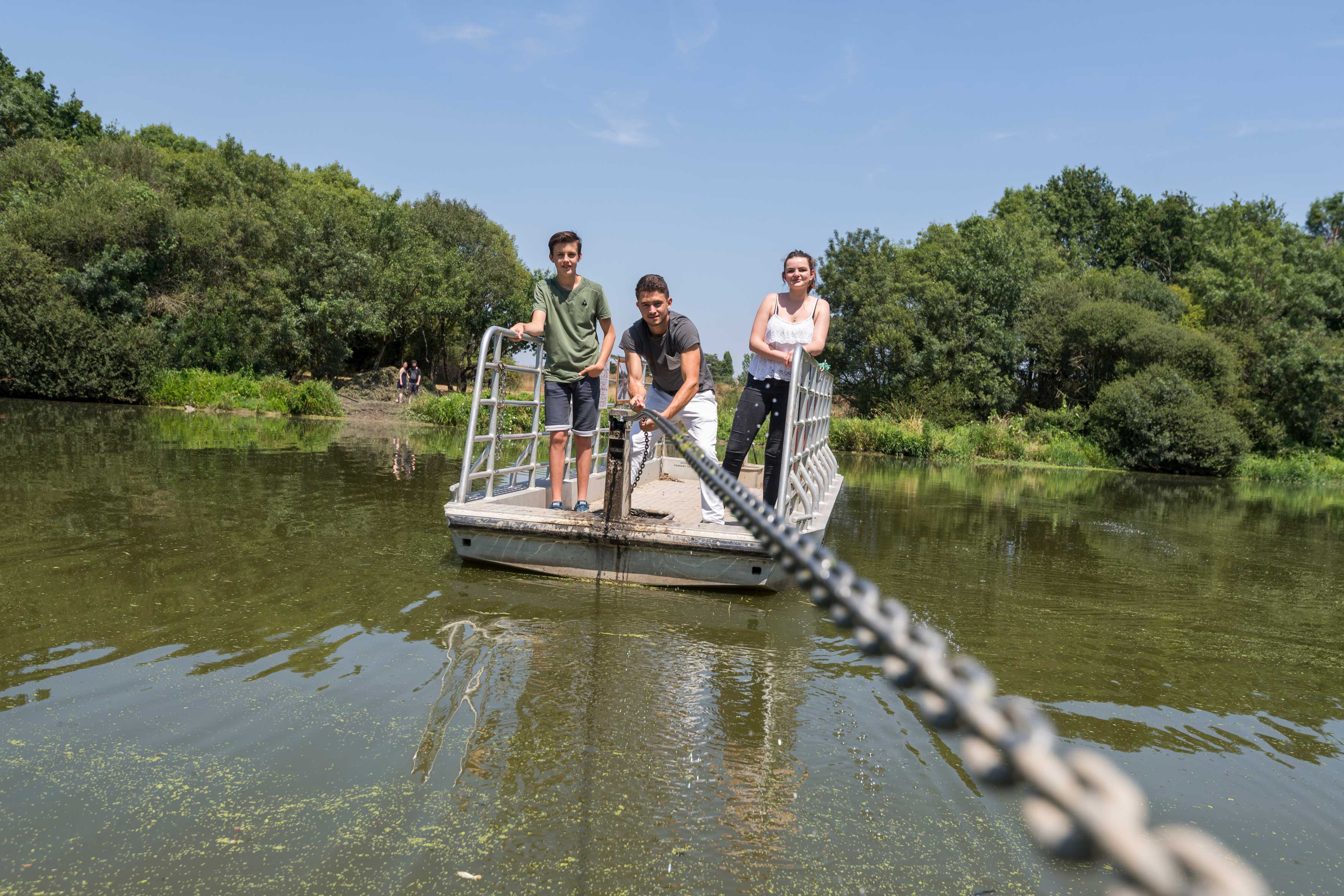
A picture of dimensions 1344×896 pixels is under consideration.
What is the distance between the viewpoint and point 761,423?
18.9 feet

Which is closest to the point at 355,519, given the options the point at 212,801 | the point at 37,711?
the point at 37,711

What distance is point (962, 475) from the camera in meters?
19.6

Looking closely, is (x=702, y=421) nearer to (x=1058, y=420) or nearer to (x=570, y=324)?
(x=570, y=324)

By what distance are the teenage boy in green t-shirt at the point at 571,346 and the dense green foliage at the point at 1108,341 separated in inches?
975

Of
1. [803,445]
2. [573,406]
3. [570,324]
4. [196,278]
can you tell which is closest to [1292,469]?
[803,445]

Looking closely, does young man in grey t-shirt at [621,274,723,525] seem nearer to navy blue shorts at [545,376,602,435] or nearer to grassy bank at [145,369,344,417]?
navy blue shorts at [545,376,602,435]

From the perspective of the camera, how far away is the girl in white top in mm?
5625

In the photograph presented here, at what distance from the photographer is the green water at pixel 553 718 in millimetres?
2250

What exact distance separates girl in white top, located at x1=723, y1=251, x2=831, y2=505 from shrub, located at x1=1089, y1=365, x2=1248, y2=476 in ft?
78.8

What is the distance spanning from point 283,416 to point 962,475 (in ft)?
59.0

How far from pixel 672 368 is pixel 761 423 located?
708 mm

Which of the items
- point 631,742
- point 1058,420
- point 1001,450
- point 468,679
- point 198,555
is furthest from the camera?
point 1058,420

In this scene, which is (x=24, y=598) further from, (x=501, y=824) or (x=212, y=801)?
(x=501, y=824)

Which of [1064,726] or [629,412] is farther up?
[629,412]
